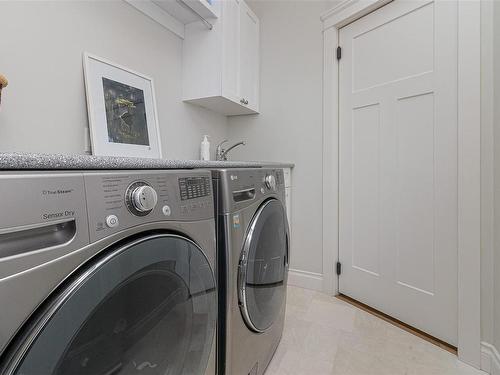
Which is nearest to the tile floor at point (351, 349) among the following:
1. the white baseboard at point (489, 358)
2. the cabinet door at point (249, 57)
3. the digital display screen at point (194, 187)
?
the white baseboard at point (489, 358)

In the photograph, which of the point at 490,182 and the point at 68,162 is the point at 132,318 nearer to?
the point at 68,162

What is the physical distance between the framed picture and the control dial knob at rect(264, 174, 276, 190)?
760 millimetres

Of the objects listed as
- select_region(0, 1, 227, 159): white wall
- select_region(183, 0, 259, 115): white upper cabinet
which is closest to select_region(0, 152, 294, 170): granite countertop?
select_region(0, 1, 227, 159): white wall

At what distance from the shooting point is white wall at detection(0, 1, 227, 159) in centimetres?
106

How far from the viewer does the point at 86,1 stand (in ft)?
4.26

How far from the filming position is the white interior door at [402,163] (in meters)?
1.45

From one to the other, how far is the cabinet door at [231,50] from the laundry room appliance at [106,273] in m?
1.25

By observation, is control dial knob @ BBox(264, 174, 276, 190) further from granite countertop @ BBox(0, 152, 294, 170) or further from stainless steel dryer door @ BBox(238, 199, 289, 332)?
granite countertop @ BBox(0, 152, 294, 170)

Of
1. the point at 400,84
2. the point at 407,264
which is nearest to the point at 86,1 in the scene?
the point at 400,84

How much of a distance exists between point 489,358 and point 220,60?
6.90ft

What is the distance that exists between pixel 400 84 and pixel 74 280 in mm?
1852

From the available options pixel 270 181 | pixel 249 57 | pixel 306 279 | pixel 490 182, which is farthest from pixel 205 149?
pixel 490 182

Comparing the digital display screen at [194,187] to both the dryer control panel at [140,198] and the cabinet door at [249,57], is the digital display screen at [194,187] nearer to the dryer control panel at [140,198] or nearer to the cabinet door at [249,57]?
the dryer control panel at [140,198]

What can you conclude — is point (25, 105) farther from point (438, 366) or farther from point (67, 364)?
point (438, 366)
